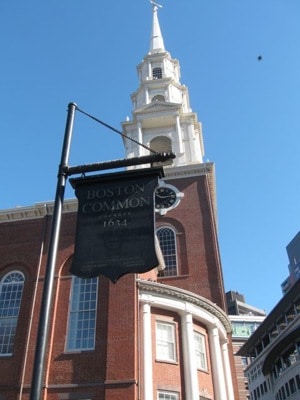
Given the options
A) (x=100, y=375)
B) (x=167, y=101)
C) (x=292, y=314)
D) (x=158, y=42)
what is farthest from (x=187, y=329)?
(x=292, y=314)

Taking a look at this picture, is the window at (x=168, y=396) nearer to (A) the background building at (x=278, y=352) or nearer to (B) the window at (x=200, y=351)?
(B) the window at (x=200, y=351)

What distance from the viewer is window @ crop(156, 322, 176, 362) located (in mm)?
19031

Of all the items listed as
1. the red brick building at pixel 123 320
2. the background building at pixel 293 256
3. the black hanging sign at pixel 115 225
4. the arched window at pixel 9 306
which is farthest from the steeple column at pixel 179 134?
the background building at pixel 293 256

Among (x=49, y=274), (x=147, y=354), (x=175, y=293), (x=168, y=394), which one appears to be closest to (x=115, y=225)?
(x=49, y=274)

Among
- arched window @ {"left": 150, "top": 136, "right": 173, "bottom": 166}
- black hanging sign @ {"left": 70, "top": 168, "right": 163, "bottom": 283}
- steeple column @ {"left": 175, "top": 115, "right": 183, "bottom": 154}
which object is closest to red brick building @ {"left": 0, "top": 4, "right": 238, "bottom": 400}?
steeple column @ {"left": 175, "top": 115, "right": 183, "bottom": 154}

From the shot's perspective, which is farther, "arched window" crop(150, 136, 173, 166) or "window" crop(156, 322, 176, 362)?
"arched window" crop(150, 136, 173, 166)

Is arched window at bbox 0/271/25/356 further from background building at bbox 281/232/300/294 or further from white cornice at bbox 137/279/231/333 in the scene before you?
background building at bbox 281/232/300/294

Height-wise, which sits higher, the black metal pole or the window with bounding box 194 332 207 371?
the window with bounding box 194 332 207 371

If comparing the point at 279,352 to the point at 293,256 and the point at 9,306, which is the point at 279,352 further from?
the point at 293,256

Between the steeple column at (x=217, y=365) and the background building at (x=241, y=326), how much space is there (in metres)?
43.9

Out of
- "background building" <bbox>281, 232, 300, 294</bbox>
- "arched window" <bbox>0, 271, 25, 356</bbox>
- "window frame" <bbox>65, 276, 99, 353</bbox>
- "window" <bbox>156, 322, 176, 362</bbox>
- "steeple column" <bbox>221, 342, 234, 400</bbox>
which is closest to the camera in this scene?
"window" <bbox>156, 322, 176, 362</bbox>

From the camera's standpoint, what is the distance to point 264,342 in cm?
6444

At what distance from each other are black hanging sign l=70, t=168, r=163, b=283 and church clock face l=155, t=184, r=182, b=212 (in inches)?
837

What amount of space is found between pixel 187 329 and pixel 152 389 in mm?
3268
